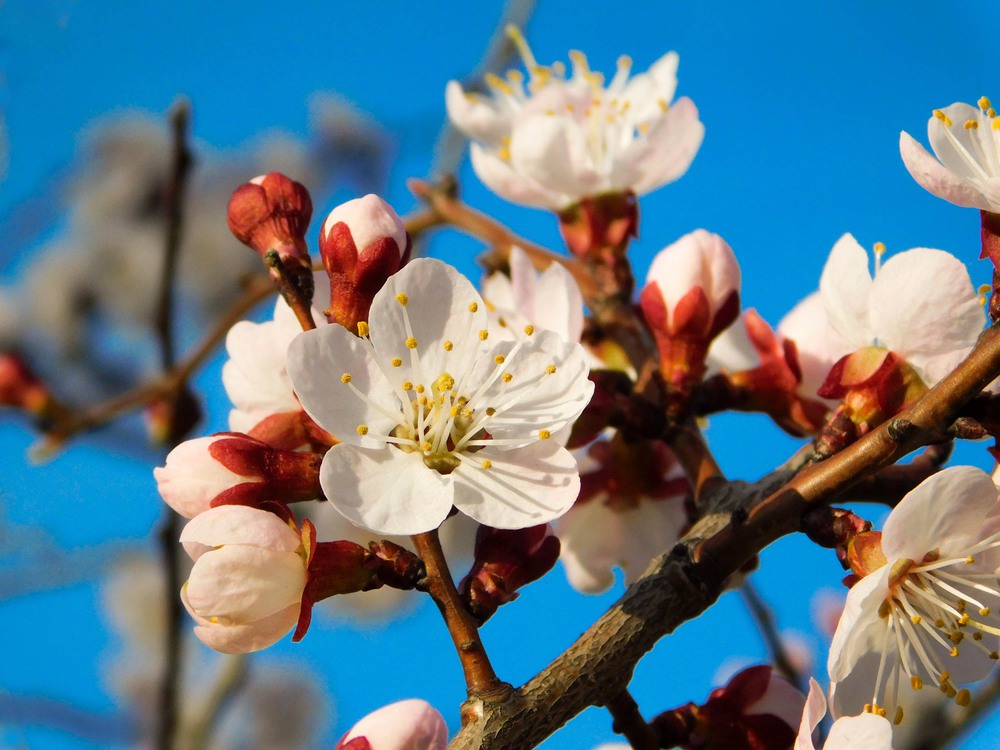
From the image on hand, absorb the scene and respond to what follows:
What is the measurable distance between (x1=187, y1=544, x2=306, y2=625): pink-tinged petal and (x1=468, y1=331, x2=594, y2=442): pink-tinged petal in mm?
203

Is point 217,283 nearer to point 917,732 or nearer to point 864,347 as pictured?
point 917,732

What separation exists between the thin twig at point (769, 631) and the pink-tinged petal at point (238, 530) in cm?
84

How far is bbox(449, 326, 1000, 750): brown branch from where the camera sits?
714mm

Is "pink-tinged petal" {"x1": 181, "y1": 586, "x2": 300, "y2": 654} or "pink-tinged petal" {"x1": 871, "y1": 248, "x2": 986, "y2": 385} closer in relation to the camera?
"pink-tinged petal" {"x1": 181, "y1": 586, "x2": 300, "y2": 654}

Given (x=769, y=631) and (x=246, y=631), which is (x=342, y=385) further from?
(x=769, y=631)

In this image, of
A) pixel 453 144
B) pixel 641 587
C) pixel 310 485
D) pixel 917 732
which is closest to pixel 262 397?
pixel 310 485

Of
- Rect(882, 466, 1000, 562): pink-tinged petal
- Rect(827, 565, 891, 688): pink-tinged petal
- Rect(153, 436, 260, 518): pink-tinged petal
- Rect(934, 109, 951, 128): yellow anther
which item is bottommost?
Rect(827, 565, 891, 688): pink-tinged petal

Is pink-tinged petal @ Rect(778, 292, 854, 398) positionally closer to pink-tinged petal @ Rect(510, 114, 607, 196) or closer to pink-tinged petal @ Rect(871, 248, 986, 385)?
pink-tinged petal @ Rect(871, 248, 986, 385)

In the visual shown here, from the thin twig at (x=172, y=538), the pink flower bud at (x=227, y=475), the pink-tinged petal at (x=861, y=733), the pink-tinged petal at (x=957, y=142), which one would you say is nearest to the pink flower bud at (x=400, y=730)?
the pink flower bud at (x=227, y=475)

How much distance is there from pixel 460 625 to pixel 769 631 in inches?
33.4

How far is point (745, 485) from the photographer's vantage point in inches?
36.8

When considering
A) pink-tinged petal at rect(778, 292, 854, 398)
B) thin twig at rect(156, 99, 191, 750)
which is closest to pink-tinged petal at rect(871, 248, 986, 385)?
pink-tinged petal at rect(778, 292, 854, 398)

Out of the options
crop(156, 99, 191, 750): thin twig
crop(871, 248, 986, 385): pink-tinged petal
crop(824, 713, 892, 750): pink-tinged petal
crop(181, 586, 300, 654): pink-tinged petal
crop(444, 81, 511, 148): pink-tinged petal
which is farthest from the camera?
crop(156, 99, 191, 750): thin twig

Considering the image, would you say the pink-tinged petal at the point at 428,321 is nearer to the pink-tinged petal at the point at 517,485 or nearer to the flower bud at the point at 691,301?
the pink-tinged petal at the point at 517,485
